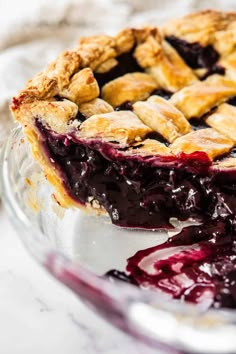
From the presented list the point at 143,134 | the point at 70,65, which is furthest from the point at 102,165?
the point at 70,65

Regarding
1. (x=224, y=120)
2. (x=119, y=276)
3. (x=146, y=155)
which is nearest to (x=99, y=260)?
(x=119, y=276)

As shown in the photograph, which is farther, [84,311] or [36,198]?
[36,198]

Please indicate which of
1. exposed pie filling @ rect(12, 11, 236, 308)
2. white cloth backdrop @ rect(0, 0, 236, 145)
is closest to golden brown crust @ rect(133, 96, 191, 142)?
exposed pie filling @ rect(12, 11, 236, 308)

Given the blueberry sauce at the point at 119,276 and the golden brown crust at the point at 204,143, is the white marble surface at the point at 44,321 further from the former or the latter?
the golden brown crust at the point at 204,143

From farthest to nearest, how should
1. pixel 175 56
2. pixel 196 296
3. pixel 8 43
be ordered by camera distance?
pixel 8 43 < pixel 175 56 < pixel 196 296

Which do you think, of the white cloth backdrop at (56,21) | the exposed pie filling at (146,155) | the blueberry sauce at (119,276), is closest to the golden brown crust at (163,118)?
the exposed pie filling at (146,155)

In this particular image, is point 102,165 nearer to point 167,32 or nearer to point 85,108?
point 85,108

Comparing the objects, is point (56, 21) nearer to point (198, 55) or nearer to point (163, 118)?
point (198, 55)
